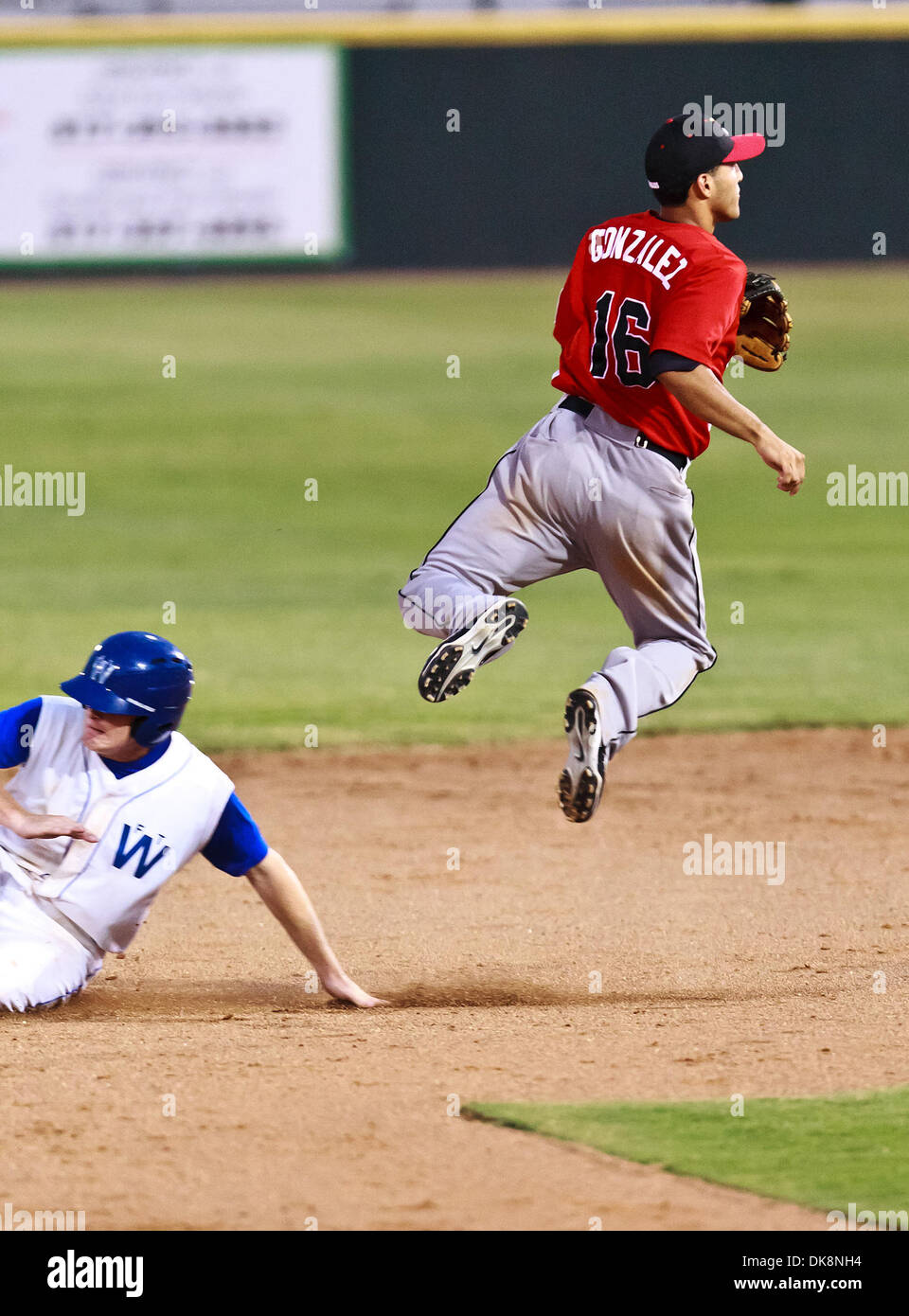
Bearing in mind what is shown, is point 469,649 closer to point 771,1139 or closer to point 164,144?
point 771,1139

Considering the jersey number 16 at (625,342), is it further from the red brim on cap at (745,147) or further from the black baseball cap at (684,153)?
the red brim on cap at (745,147)

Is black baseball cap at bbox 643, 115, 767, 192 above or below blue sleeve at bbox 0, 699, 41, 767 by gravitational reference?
above

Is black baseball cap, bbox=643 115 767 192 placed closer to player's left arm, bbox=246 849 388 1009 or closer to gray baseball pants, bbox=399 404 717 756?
gray baseball pants, bbox=399 404 717 756

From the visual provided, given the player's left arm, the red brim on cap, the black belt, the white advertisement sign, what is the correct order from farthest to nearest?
the white advertisement sign < the black belt < the red brim on cap < the player's left arm

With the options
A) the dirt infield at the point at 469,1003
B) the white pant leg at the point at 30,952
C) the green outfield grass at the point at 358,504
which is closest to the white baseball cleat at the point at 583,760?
the dirt infield at the point at 469,1003

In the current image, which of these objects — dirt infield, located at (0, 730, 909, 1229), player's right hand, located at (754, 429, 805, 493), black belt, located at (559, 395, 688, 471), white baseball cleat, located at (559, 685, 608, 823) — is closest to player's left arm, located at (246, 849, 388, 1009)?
dirt infield, located at (0, 730, 909, 1229)
